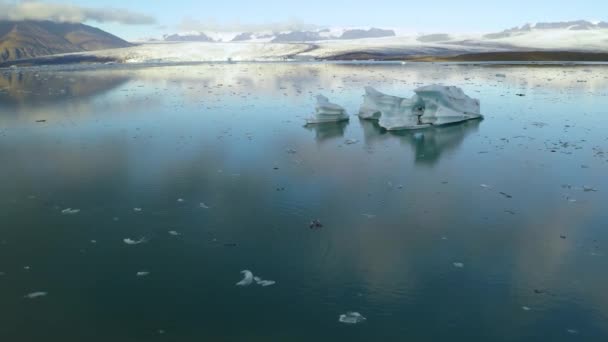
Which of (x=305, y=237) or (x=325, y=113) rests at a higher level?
(x=325, y=113)

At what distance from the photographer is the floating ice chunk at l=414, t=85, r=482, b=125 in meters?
12.9

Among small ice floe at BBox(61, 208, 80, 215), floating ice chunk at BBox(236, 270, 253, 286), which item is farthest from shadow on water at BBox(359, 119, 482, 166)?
small ice floe at BBox(61, 208, 80, 215)

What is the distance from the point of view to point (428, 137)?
1197 cm

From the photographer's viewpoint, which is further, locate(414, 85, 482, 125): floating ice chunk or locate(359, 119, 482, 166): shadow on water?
Result: locate(414, 85, 482, 125): floating ice chunk

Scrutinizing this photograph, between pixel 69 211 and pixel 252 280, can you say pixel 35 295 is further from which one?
pixel 69 211

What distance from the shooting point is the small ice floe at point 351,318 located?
4.17 metres

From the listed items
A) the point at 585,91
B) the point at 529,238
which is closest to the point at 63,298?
the point at 529,238

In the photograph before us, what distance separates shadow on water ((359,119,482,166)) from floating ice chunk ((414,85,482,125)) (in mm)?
214

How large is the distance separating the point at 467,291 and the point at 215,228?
3.17m

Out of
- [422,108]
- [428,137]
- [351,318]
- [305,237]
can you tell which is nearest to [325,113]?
[422,108]

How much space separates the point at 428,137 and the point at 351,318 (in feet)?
27.9

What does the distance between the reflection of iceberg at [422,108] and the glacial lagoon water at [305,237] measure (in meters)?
1.18

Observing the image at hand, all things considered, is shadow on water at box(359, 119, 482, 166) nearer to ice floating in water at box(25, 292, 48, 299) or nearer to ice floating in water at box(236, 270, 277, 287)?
ice floating in water at box(236, 270, 277, 287)

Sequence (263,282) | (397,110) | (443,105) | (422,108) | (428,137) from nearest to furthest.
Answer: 1. (263,282)
2. (428,137)
3. (397,110)
4. (422,108)
5. (443,105)
